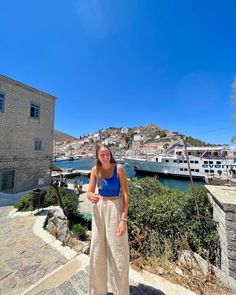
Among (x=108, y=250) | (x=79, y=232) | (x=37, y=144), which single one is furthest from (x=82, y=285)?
(x=37, y=144)

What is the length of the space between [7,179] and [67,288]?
36.4ft

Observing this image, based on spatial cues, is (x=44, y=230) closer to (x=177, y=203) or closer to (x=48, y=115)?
(x=177, y=203)

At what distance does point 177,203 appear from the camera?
4453mm

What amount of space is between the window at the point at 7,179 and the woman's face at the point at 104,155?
11637 millimetres

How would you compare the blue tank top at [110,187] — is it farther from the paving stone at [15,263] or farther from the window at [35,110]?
the window at [35,110]

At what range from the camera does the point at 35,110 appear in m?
12.9

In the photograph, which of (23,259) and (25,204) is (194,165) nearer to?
(25,204)

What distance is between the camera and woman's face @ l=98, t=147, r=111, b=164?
1.87 m

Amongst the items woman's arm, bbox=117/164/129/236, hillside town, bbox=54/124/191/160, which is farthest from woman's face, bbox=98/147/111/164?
hillside town, bbox=54/124/191/160

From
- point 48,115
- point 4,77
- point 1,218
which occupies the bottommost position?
point 1,218

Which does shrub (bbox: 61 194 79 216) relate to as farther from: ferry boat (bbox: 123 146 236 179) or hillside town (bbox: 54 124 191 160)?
hillside town (bbox: 54 124 191 160)

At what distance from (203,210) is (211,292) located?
2.35m

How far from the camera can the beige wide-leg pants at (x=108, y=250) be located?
1.68 meters

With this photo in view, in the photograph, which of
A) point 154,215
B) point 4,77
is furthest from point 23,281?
point 4,77
